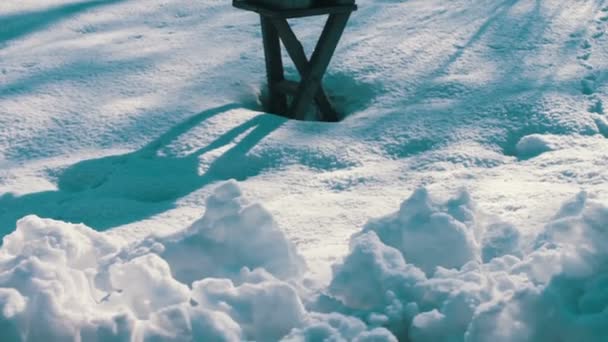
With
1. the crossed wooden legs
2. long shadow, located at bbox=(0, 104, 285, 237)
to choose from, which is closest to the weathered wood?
the crossed wooden legs

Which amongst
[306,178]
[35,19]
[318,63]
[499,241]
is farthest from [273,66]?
[499,241]

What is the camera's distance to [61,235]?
98.0 inches

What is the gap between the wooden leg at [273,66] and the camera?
169 inches

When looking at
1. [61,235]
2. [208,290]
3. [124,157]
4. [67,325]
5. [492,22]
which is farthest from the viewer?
[492,22]

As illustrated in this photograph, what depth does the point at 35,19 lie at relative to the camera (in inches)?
208

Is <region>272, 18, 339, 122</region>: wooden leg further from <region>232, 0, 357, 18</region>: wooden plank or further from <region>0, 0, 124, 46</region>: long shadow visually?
<region>0, 0, 124, 46</region>: long shadow

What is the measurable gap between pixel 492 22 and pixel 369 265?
316 centimetres

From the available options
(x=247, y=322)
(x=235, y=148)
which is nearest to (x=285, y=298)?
(x=247, y=322)

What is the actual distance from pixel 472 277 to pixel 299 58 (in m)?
2.12

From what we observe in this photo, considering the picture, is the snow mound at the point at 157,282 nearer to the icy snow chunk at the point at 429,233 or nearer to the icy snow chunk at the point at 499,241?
the icy snow chunk at the point at 429,233

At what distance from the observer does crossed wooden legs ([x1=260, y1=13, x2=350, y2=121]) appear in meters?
4.17

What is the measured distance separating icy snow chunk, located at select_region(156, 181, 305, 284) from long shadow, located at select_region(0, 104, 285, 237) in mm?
662

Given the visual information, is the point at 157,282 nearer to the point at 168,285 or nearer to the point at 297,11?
the point at 168,285

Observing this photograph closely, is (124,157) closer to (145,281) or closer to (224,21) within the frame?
(145,281)
